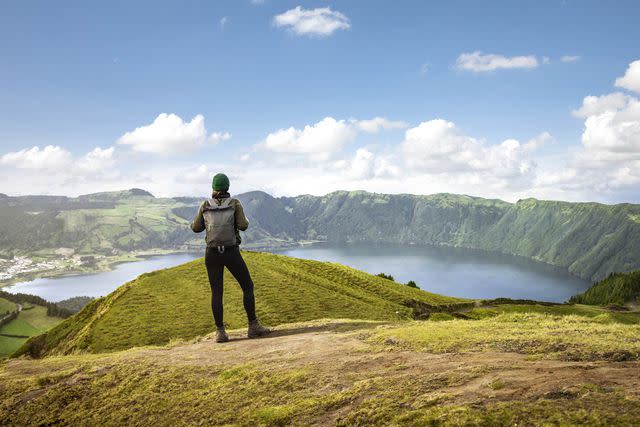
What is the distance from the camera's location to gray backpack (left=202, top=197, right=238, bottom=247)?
588 inches

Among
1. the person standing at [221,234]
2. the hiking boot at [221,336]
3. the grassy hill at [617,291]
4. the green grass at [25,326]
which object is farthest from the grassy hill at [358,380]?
the grassy hill at [617,291]

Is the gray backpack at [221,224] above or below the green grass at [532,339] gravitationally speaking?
above

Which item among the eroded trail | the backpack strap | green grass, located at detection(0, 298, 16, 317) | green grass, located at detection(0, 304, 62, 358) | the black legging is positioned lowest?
green grass, located at detection(0, 304, 62, 358)

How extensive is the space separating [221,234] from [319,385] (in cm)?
757

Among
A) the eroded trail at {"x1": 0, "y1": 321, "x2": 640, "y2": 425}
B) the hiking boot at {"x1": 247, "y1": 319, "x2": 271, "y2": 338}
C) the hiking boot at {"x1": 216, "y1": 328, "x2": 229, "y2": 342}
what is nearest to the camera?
the eroded trail at {"x1": 0, "y1": 321, "x2": 640, "y2": 425}

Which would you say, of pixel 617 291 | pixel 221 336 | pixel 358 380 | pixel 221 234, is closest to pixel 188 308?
pixel 221 336

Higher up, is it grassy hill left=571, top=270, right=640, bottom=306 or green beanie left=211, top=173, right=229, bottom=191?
green beanie left=211, top=173, right=229, bottom=191

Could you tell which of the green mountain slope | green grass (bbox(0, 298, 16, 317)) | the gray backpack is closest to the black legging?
the gray backpack

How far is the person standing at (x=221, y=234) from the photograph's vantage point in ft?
49.0

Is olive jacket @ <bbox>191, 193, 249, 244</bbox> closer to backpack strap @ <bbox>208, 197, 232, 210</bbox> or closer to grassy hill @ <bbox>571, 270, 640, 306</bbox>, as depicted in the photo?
backpack strap @ <bbox>208, 197, 232, 210</bbox>

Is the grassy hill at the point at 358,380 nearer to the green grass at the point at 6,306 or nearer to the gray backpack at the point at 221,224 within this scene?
the gray backpack at the point at 221,224

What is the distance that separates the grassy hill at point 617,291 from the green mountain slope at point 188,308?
153388mm

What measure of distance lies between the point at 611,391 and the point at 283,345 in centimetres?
938

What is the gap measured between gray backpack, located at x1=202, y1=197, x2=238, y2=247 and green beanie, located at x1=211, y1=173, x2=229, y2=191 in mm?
543
